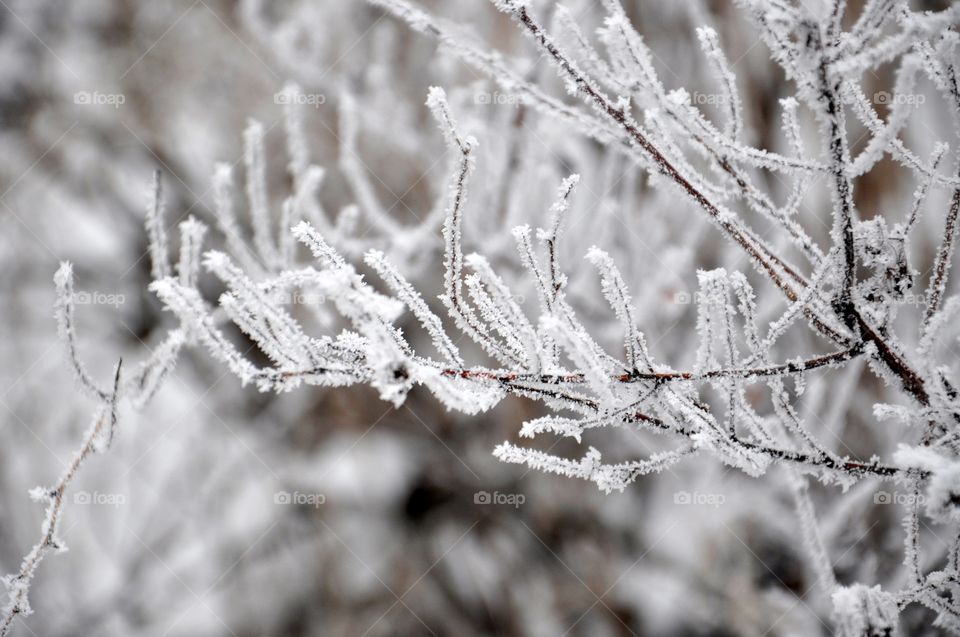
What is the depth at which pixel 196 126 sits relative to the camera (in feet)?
17.5

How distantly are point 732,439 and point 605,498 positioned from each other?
390 cm

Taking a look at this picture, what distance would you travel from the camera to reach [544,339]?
47.9 inches

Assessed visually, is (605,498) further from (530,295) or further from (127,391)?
(127,391)

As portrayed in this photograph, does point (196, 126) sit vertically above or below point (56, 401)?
above

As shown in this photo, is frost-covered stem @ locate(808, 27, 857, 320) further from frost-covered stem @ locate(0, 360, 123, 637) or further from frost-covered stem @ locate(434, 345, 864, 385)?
frost-covered stem @ locate(0, 360, 123, 637)

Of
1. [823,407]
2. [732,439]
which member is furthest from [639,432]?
[732,439]

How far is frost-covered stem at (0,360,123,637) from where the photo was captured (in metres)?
1.52
